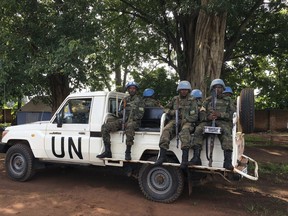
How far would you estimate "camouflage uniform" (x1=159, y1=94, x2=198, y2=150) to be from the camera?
6370 millimetres

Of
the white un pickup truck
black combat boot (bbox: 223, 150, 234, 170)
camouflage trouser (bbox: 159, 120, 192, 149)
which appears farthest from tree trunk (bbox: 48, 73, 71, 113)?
black combat boot (bbox: 223, 150, 234, 170)

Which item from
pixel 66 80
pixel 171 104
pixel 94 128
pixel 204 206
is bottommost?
pixel 204 206

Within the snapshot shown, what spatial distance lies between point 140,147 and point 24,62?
4.82 metres

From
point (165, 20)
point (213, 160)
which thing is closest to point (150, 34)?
point (165, 20)

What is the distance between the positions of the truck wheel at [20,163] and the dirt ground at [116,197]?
0.60 ft

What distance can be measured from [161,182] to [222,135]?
4.94 feet

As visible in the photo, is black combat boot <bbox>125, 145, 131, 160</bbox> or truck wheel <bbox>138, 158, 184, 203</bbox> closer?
truck wheel <bbox>138, 158, 184, 203</bbox>

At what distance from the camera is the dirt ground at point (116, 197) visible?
6203mm

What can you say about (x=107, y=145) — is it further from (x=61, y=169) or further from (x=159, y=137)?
(x=61, y=169)

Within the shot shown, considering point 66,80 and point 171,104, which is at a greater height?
point 66,80

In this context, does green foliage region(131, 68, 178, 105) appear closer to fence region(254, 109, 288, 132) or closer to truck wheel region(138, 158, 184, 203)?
truck wheel region(138, 158, 184, 203)

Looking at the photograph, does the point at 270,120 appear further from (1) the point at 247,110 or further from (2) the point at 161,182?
(2) the point at 161,182

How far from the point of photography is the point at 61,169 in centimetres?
937

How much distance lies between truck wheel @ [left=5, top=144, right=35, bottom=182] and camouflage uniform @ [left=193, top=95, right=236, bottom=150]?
152 inches
